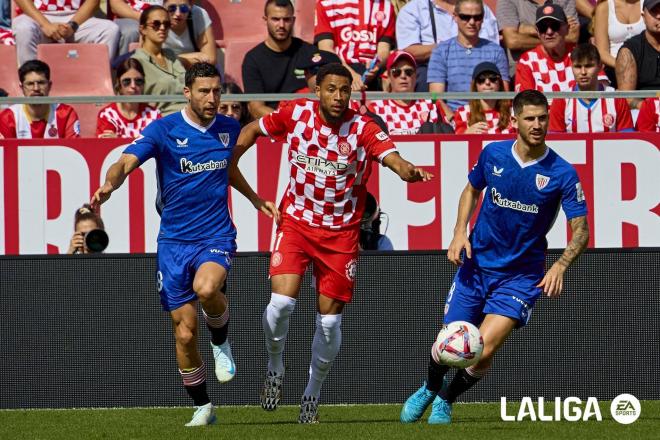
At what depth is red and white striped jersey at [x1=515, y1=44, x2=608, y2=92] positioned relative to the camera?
12961 millimetres

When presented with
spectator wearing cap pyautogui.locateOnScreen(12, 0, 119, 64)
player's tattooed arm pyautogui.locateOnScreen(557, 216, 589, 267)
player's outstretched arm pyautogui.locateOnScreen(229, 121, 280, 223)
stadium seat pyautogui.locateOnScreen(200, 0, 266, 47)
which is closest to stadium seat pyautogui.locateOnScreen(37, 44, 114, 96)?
spectator wearing cap pyautogui.locateOnScreen(12, 0, 119, 64)

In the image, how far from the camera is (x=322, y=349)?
930 centimetres

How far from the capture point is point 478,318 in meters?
9.04

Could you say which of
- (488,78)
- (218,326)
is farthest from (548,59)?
(218,326)

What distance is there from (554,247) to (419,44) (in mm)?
3270

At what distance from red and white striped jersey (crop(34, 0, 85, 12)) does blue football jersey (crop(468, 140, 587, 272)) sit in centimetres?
694

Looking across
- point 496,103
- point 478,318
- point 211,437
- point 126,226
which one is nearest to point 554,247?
point 496,103

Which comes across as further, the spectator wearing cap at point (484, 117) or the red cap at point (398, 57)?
the red cap at point (398, 57)

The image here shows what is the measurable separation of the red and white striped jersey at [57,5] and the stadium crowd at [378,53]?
0.01 meters

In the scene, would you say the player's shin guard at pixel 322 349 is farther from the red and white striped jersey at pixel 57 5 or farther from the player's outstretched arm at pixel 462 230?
the red and white striped jersey at pixel 57 5

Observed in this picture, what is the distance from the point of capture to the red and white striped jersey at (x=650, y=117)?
11.7 m

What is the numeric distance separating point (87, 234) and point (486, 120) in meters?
3.63

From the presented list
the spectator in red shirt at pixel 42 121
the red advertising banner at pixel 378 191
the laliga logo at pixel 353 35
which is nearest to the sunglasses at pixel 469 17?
the laliga logo at pixel 353 35

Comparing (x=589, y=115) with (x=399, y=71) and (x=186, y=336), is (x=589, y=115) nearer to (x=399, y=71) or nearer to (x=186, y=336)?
(x=399, y=71)
